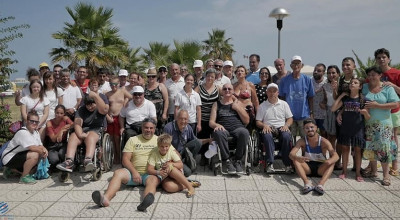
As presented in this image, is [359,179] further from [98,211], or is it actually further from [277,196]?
[98,211]

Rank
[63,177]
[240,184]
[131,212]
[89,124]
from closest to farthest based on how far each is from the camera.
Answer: [131,212] → [240,184] → [63,177] → [89,124]

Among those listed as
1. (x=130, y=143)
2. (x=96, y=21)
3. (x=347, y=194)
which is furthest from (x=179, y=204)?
(x=96, y=21)

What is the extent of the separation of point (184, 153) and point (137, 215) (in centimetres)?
145

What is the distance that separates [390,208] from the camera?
3469 millimetres

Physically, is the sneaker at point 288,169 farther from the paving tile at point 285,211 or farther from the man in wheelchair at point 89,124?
the man in wheelchair at point 89,124

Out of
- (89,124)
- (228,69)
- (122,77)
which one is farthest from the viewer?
(228,69)

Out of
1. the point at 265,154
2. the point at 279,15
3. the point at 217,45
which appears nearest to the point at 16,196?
the point at 265,154

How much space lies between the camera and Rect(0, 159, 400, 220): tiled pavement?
3350 mm

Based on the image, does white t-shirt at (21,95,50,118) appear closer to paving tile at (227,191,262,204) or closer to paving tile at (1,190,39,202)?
paving tile at (1,190,39,202)

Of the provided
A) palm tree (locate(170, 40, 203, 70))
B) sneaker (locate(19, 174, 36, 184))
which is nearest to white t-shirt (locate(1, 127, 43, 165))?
sneaker (locate(19, 174, 36, 184))

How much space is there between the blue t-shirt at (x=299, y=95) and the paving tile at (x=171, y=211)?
8.40ft

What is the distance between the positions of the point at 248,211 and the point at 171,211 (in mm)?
856

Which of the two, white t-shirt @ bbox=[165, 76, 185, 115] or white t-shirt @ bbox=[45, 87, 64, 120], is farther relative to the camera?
white t-shirt @ bbox=[165, 76, 185, 115]

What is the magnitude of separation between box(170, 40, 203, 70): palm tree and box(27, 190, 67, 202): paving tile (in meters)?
9.80
